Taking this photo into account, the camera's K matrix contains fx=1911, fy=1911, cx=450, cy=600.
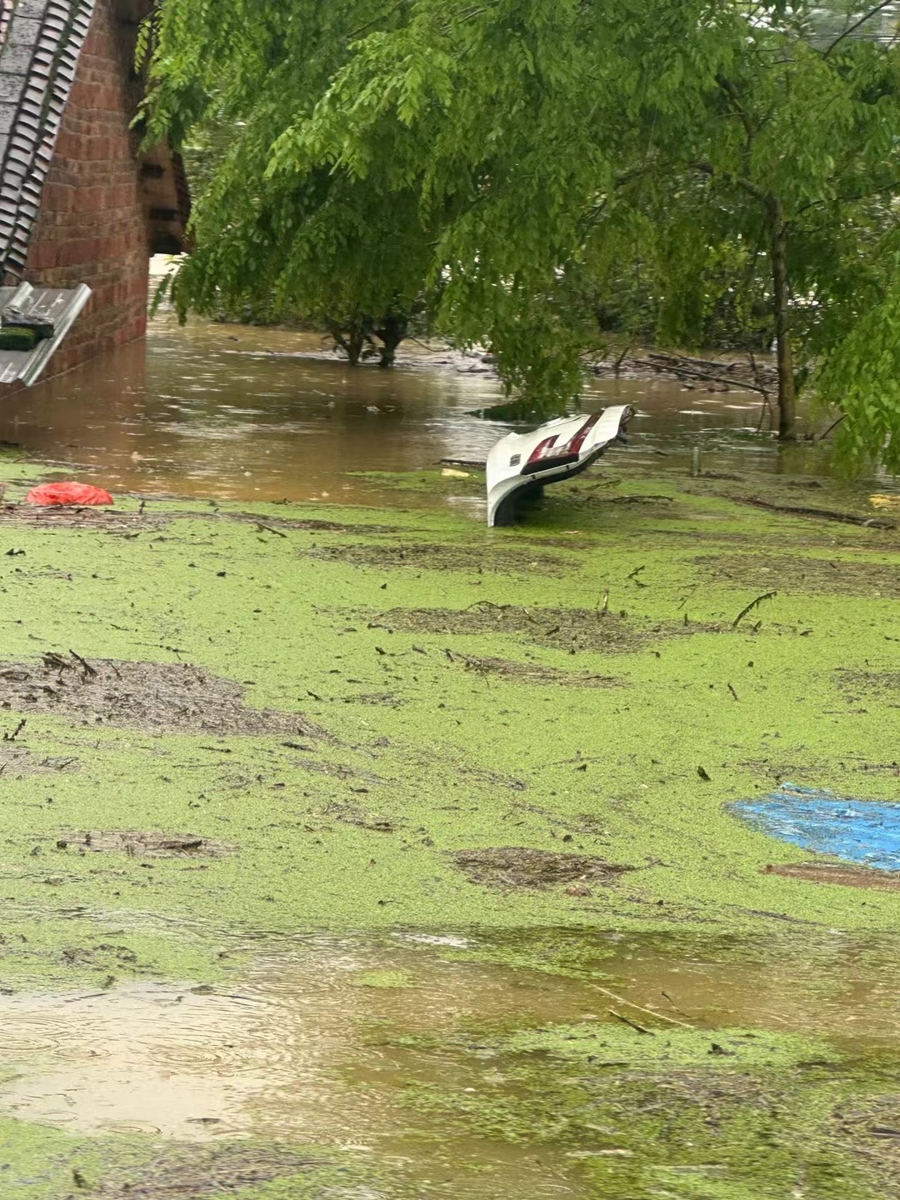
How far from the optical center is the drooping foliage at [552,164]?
11.1 meters

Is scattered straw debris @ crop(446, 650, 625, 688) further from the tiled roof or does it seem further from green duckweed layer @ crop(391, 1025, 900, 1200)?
the tiled roof

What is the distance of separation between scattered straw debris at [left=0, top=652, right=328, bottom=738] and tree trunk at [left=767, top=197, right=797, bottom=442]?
8.15m

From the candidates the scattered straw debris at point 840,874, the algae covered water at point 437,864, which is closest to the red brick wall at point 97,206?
the algae covered water at point 437,864

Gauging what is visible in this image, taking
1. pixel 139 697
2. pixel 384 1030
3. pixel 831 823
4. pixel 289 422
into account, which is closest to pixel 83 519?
pixel 139 697

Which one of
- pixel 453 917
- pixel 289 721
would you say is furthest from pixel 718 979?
pixel 289 721

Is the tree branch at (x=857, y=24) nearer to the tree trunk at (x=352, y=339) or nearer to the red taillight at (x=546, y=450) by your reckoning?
the red taillight at (x=546, y=450)

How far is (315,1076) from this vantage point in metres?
3.20

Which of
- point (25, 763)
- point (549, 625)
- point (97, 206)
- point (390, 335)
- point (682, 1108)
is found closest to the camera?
point (682, 1108)

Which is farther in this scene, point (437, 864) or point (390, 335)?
point (390, 335)

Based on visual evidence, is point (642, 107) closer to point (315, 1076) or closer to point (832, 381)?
point (832, 381)

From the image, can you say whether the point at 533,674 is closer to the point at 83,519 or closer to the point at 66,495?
the point at 83,519

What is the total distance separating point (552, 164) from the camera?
1178 cm

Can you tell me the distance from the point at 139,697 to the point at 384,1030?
104 inches

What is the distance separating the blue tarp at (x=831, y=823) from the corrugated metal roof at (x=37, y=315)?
21.9ft
